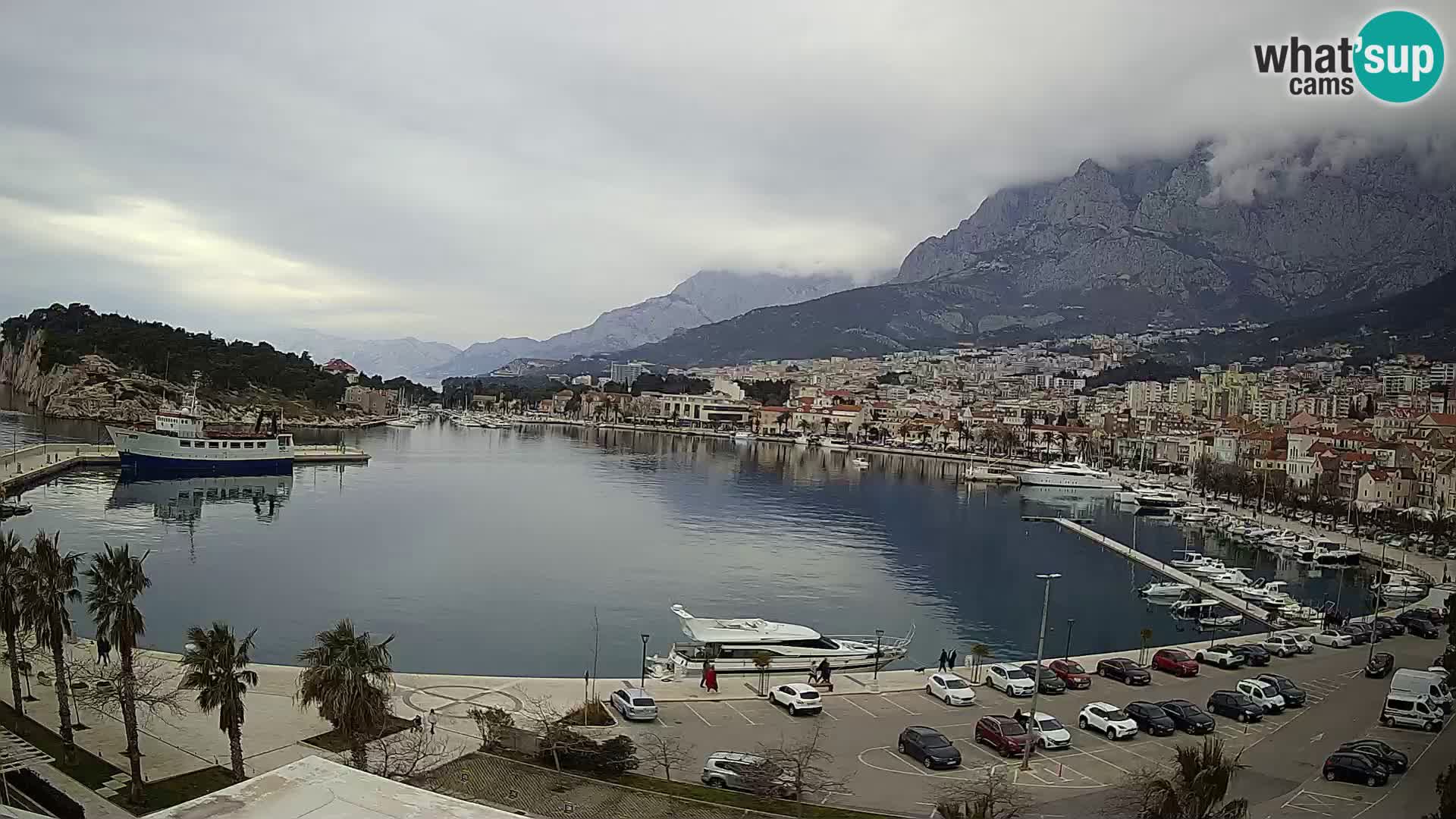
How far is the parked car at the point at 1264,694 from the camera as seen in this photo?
16938 millimetres

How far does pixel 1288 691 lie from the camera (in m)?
17.6

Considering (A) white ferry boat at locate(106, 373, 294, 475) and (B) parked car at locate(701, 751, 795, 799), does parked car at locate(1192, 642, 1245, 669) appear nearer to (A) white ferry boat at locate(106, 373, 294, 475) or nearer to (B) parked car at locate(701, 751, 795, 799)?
(B) parked car at locate(701, 751, 795, 799)

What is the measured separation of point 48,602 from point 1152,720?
1663 centimetres

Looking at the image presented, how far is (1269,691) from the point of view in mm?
17250

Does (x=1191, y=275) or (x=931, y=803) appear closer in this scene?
(x=931, y=803)

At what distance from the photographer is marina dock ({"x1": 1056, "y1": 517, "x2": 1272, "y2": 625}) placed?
1131 inches

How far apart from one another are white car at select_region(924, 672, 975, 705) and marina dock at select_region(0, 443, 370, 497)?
38.9m

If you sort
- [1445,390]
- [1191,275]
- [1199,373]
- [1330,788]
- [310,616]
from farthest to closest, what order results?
1. [1191,275]
2. [1199,373]
3. [1445,390]
4. [310,616]
5. [1330,788]

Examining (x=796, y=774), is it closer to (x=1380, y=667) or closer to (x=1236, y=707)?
(x=1236, y=707)

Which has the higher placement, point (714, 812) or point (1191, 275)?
point (1191, 275)

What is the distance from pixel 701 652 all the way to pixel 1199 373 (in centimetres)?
13885

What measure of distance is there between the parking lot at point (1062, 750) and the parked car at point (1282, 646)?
6.86 feet

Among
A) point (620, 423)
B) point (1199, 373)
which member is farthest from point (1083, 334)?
point (620, 423)

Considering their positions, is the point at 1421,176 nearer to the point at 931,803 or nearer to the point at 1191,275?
the point at 1191,275
